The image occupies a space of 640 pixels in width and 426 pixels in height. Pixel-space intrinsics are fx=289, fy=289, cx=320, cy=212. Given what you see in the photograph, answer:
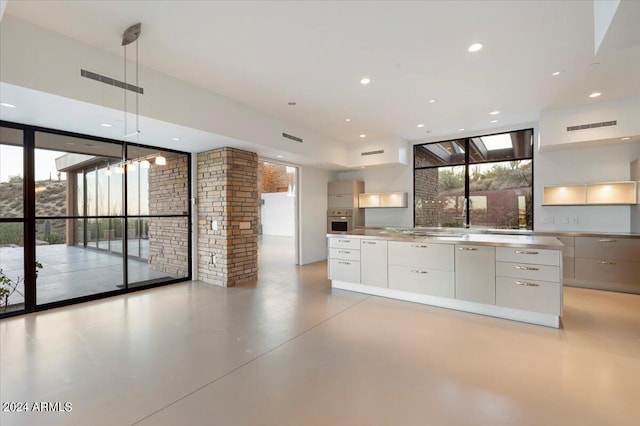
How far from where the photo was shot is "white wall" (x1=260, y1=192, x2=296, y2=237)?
1499 centimetres

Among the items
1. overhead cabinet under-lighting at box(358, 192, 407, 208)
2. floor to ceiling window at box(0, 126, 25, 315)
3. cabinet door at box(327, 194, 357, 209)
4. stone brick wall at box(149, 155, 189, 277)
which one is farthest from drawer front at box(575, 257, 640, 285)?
floor to ceiling window at box(0, 126, 25, 315)

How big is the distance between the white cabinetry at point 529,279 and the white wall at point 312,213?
467cm

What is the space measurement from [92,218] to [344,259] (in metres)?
4.03

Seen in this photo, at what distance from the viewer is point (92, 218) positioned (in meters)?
4.51

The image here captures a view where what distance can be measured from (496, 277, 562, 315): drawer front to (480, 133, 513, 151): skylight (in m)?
4.05

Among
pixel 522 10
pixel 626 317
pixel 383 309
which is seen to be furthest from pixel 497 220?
pixel 522 10

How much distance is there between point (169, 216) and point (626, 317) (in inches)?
278

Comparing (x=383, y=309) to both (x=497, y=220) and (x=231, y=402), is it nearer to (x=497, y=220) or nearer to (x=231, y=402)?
(x=231, y=402)

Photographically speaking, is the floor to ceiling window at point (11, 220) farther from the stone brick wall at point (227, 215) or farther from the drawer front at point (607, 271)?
the drawer front at point (607, 271)

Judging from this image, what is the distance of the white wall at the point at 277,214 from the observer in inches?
590

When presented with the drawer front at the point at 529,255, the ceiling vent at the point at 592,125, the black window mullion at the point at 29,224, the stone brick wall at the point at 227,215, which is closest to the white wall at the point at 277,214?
the stone brick wall at the point at 227,215

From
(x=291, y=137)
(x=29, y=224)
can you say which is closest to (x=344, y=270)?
(x=291, y=137)

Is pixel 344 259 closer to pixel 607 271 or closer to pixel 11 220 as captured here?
pixel 607 271

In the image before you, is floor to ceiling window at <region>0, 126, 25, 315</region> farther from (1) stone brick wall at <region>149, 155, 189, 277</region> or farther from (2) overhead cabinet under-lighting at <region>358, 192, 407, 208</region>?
(2) overhead cabinet under-lighting at <region>358, 192, 407, 208</region>
